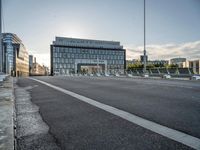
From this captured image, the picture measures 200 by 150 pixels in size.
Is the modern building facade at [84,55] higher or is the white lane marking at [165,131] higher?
the modern building facade at [84,55]

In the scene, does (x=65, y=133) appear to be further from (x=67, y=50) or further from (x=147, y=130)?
(x=67, y=50)

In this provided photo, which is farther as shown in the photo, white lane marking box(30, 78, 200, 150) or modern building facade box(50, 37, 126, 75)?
modern building facade box(50, 37, 126, 75)

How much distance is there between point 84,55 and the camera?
13312 centimetres

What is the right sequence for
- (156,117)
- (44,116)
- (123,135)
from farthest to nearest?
(44,116), (156,117), (123,135)

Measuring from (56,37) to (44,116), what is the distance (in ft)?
426

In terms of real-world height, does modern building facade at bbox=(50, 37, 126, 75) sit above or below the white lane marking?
above

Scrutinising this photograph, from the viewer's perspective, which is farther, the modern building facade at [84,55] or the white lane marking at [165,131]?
the modern building facade at [84,55]

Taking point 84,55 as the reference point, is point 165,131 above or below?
below

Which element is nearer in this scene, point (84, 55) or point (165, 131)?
point (165, 131)

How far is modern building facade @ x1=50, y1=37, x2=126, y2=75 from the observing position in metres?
123

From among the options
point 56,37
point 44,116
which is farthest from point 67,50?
point 44,116

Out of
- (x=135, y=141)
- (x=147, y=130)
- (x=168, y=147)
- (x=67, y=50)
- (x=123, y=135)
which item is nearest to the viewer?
(x=168, y=147)

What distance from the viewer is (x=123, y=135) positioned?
10.2ft

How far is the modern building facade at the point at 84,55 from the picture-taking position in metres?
123
